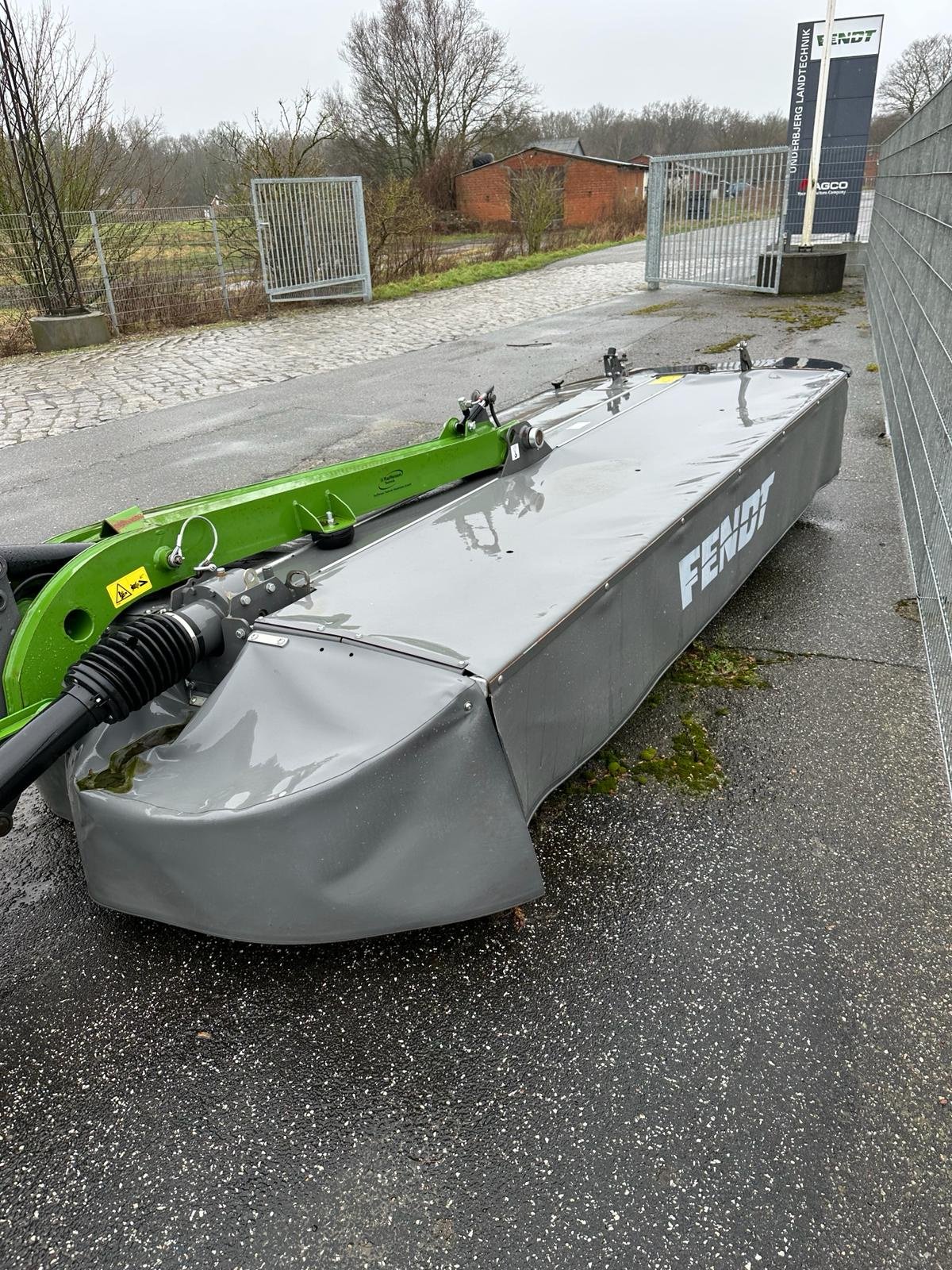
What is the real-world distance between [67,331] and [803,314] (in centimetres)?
963

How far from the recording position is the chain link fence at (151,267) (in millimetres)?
12297

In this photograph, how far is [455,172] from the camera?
37094mm

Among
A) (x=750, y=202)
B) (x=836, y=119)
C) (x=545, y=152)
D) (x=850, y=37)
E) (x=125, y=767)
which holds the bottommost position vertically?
(x=125, y=767)

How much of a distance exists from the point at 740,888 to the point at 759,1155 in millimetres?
782

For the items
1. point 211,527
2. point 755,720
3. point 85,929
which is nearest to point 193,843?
point 85,929

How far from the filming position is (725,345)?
32.6 feet

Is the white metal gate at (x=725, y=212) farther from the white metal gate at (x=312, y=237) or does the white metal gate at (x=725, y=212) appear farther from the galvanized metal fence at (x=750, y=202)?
the white metal gate at (x=312, y=237)

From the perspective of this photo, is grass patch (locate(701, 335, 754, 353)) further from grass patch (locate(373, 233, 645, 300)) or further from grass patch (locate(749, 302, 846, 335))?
grass patch (locate(373, 233, 645, 300))

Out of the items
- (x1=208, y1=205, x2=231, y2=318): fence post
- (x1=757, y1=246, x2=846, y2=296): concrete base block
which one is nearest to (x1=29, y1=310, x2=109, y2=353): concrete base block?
(x1=208, y1=205, x2=231, y2=318): fence post

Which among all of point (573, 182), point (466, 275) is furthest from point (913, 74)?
point (466, 275)

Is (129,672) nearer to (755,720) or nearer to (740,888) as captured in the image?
(740,888)

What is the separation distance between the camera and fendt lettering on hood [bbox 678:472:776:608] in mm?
3098

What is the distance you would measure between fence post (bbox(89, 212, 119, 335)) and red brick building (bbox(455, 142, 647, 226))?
3225 centimetres

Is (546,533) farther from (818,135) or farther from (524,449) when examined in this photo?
(818,135)
